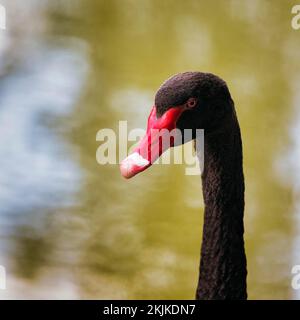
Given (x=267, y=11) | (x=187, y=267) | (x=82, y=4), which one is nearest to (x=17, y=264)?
(x=187, y=267)

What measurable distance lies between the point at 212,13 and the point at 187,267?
932 mm

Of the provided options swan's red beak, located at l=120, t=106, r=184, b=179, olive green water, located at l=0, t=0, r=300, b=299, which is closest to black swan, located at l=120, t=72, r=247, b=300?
swan's red beak, located at l=120, t=106, r=184, b=179

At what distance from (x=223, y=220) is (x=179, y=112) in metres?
0.25

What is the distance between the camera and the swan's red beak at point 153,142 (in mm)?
1051

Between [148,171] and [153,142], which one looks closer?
[153,142]

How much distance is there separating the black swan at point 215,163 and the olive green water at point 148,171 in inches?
31.4

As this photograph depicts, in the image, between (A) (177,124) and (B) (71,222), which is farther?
(B) (71,222)

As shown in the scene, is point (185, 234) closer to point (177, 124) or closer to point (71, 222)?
point (71, 222)

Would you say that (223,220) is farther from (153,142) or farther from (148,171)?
(148,171)

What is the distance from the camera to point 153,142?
1.07 metres

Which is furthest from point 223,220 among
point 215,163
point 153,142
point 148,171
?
point 148,171

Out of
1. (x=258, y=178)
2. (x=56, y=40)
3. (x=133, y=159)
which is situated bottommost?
(x=133, y=159)

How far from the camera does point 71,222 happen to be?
200 cm

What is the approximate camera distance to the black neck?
110 cm
